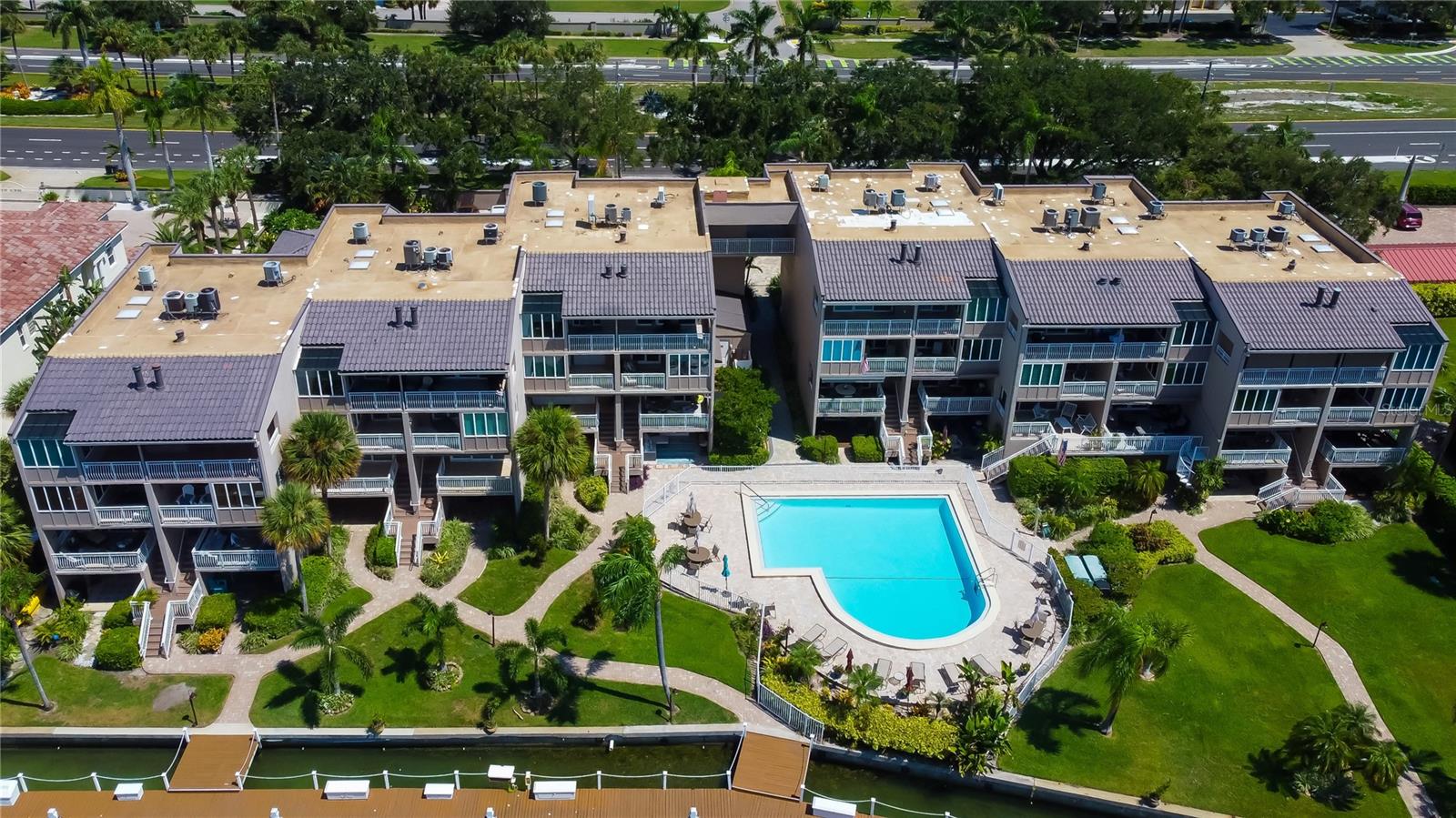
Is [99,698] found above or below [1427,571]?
below

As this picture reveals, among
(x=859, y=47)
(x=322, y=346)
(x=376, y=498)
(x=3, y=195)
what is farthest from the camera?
(x=859, y=47)

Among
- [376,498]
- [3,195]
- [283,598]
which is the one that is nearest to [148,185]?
[3,195]

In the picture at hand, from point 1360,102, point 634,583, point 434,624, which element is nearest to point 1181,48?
point 1360,102

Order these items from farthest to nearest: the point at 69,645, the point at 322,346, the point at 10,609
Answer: the point at 322,346, the point at 69,645, the point at 10,609

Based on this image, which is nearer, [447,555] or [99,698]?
[99,698]

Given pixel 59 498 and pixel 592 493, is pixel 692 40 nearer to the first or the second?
pixel 592 493

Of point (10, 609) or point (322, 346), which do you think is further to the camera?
point (322, 346)

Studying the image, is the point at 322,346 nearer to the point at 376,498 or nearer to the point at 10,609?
the point at 376,498

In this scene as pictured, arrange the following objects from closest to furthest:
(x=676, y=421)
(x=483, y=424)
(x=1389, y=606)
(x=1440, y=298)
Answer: (x=1389, y=606) < (x=483, y=424) < (x=676, y=421) < (x=1440, y=298)
